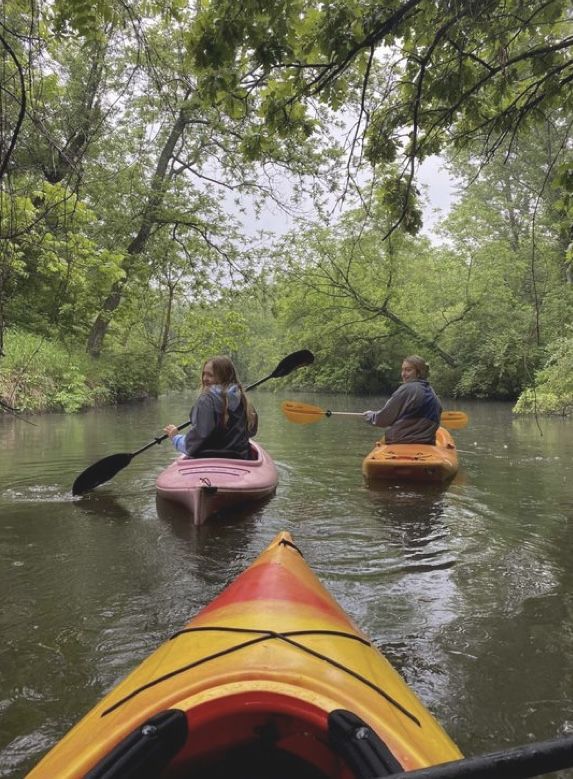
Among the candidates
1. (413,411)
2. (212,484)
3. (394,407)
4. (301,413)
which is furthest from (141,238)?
(212,484)

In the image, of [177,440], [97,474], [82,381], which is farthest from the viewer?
[82,381]

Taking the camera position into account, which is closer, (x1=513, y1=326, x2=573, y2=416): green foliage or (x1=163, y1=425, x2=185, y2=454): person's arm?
(x1=163, y1=425, x2=185, y2=454): person's arm

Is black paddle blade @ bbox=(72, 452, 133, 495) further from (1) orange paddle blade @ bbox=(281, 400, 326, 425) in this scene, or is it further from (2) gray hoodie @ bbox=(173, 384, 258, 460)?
(1) orange paddle blade @ bbox=(281, 400, 326, 425)

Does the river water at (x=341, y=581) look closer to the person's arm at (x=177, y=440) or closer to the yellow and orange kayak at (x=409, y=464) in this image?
the yellow and orange kayak at (x=409, y=464)

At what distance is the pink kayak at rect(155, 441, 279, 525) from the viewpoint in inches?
164

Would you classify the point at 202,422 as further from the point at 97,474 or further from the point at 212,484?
the point at 97,474

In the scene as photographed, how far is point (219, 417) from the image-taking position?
15.6 feet

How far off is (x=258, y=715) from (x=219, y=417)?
3428mm

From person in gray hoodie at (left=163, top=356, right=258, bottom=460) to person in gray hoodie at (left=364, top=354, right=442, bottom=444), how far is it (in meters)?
1.87

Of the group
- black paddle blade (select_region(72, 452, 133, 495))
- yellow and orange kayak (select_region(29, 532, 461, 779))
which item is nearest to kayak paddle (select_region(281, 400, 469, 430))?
black paddle blade (select_region(72, 452, 133, 495))

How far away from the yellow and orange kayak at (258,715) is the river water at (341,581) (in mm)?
584

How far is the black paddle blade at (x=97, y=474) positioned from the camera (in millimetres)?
5242

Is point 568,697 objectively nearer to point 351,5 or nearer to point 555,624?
point 555,624

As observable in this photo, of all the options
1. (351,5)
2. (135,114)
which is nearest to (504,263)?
(135,114)
